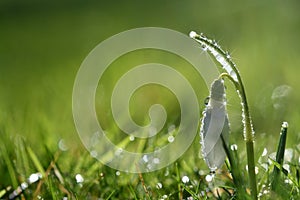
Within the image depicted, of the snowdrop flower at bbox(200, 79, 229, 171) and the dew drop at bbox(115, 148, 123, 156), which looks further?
the dew drop at bbox(115, 148, 123, 156)

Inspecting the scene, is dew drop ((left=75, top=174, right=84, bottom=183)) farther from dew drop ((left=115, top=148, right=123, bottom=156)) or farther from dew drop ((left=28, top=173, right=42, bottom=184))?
dew drop ((left=115, top=148, right=123, bottom=156))

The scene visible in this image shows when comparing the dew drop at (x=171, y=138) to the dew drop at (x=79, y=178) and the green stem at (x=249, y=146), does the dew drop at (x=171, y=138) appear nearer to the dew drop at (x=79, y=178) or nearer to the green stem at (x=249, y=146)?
the dew drop at (x=79, y=178)

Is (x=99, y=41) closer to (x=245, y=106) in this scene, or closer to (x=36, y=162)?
(x=36, y=162)

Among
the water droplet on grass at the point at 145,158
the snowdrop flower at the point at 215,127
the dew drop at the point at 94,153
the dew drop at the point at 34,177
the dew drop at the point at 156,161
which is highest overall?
the dew drop at the point at 94,153

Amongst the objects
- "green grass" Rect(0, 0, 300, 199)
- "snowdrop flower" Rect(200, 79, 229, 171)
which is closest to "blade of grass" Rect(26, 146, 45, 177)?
"green grass" Rect(0, 0, 300, 199)

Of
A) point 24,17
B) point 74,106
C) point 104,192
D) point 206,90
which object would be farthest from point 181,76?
point 24,17

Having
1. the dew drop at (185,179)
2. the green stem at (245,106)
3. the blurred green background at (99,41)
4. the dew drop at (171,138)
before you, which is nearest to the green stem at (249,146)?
the green stem at (245,106)
